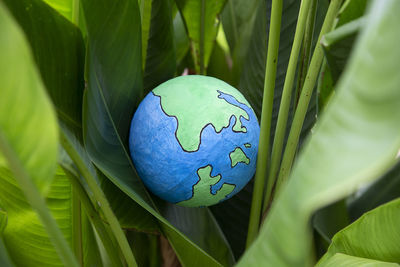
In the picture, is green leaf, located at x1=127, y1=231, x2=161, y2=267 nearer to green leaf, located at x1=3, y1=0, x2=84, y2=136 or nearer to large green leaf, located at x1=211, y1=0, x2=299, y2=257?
large green leaf, located at x1=211, y1=0, x2=299, y2=257

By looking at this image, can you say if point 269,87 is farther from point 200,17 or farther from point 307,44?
point 200,17

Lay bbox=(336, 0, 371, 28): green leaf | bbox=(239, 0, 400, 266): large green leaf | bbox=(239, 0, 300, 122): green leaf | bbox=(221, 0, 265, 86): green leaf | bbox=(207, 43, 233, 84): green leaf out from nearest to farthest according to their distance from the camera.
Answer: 1. bbox=(239, 0, 400, 266): large green leaf
2. bbox=(336, 0, 371, 28): green leaf
3. bbox=(239, 0, 300, 122): green leaf
4. bbox=(221, 0, 265, 86): green leaf
5. bbox=(207, 43, 233, 84): green leaf

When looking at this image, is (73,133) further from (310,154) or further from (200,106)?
(310,154)

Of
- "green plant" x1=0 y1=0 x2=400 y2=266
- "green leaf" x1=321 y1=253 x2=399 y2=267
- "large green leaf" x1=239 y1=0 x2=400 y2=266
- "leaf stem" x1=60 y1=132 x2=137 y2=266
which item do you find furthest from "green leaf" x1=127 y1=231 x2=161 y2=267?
"large green leaf" x1=239 y1=0 x2=400 y2=266

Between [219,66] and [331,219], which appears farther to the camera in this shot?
[219,66]

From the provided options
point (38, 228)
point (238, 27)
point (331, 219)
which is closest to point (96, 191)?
point (38, 228)

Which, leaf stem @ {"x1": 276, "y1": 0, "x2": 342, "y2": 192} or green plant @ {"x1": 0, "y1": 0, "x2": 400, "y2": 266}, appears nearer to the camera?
green plant @ {"x1": 0, "y1": 0, "x2": 400, "y2": 266}

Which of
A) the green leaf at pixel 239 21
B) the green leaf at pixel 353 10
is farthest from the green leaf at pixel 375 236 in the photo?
the green leaf at pixel 239 21

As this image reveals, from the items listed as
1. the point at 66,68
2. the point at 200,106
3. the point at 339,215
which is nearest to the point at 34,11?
the point at 66,68
